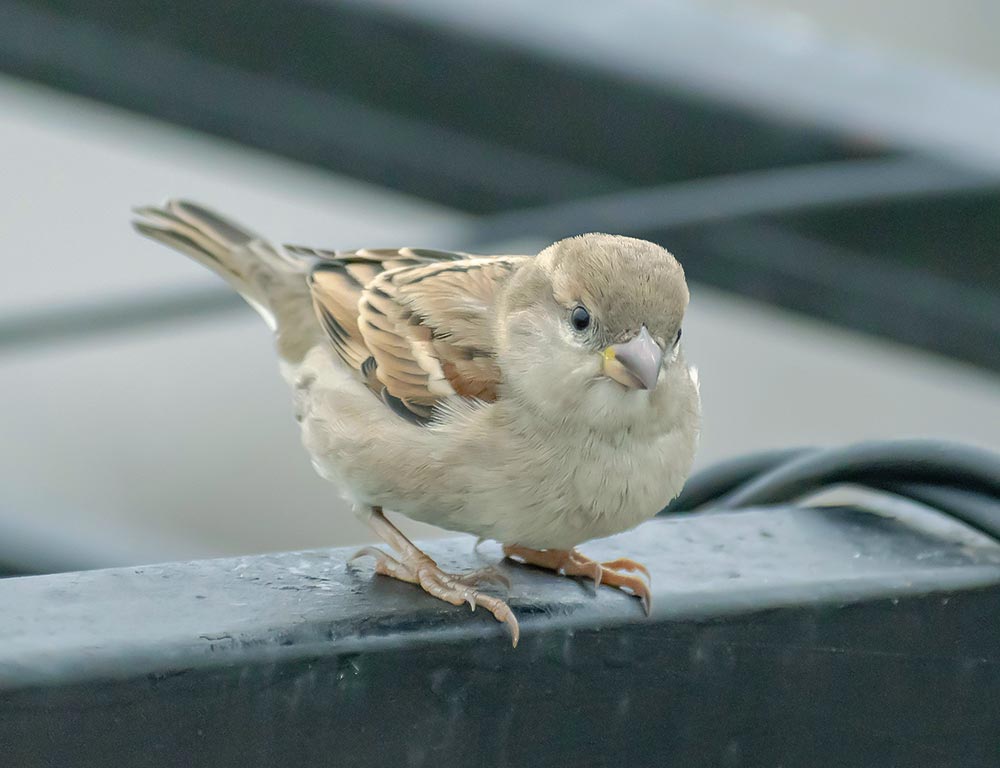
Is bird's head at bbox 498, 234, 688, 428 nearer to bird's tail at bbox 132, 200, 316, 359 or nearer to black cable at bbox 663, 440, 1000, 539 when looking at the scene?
black cable at bbox 663, 440, 1000, 539

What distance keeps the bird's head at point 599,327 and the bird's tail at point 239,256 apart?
789 millimetres

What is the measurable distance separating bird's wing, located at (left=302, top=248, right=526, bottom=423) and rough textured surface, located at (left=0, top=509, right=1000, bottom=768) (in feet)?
1.75

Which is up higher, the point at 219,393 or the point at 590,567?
the point at 590,567

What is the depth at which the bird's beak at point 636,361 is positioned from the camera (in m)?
2.05

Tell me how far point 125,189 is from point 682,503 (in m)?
7.63

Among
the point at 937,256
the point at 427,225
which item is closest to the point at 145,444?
the point at 427,225

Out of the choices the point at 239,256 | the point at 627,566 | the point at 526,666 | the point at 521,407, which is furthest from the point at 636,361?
the point at 239,256

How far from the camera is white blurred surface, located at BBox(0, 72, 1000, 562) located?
6.86 metres

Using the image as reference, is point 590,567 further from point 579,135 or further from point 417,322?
point 579,135

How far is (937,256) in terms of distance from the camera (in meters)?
3.02

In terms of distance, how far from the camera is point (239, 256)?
121 inches

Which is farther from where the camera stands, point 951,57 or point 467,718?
point 951,57

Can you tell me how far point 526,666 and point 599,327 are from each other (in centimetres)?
69

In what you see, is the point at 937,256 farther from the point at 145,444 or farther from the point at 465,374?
the point at 145,444
